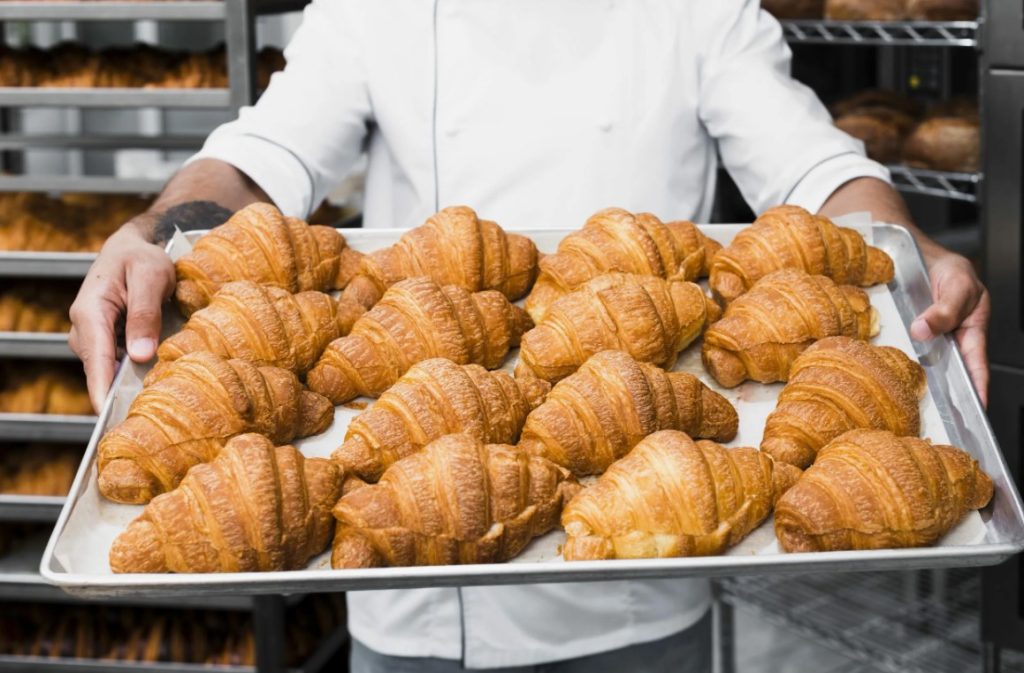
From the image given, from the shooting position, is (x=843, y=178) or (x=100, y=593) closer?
(x=100, y=593)

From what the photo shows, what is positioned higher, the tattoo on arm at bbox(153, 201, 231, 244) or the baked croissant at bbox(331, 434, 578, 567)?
the tattoo on arm at bbox(153, 201, 231, 244)

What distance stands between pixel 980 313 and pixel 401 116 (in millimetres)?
1064

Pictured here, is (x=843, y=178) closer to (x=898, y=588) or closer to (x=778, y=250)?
(x=778, y=250)

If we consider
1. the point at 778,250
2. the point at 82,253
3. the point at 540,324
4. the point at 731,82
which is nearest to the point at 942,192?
the point at 731,82

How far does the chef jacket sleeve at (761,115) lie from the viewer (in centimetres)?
186

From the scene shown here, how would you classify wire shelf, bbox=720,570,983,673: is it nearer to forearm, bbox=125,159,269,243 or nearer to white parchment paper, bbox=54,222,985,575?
white parchment paper, bbox=54,222,985,575

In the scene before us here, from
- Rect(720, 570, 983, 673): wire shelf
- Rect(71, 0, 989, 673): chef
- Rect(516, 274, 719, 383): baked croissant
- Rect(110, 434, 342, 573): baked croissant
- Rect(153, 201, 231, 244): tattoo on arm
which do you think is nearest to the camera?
Rect(110, 434, 342, 573): baked croissant

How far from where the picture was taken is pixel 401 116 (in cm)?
204

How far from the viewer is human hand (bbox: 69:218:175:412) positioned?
1.30 metres

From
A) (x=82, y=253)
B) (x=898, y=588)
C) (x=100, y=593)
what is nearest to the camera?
(x=100, y=593)

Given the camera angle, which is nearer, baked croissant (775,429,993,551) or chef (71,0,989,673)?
baked croissant (775,429,993,551)

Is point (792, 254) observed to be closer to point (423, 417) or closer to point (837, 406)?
point (837, 406)

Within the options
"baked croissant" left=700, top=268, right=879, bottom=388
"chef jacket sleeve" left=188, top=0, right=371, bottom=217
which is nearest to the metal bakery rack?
"chef jacket sleeve" left=188, top=0, right=371, bottom=217

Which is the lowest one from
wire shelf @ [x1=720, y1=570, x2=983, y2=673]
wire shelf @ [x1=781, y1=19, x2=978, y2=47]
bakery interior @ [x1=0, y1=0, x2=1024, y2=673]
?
wire shelf @ [x1=720, y1=570, x2=983, y2=673]
